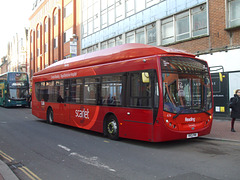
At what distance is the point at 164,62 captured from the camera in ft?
23.0

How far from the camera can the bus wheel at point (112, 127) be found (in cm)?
832

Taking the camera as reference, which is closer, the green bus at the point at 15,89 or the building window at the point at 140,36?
the building window at the point at 140,36

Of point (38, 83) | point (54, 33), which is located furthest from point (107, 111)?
point (54, 33)

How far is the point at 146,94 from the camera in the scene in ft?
23.6

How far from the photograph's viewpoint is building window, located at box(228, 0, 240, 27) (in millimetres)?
13039

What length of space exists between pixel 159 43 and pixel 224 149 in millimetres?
12142

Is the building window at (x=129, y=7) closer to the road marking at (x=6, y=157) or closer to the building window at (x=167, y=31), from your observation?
the building window at (x=167, y=31)

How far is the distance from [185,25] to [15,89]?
1975 cm

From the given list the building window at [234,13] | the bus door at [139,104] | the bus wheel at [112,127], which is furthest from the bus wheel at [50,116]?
the building window at [234,13]

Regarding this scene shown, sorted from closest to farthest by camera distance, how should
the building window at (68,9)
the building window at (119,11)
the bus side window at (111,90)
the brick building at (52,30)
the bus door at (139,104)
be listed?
the bus door at (139,104) < the bus side window at (111,90) < the building window at (119,11) < the brick building at (52,30) < the building window at (68,9)

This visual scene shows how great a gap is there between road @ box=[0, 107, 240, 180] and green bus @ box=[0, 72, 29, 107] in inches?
760

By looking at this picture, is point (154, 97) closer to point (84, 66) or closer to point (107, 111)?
point (107, 111)

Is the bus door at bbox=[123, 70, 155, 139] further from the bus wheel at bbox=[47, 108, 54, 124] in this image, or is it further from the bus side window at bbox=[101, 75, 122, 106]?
the bus wheel at bbox=[47, 108, 54, 124]

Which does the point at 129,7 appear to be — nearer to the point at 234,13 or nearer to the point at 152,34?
the point at 152,34
